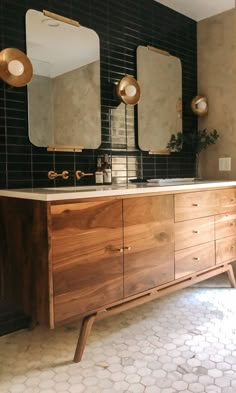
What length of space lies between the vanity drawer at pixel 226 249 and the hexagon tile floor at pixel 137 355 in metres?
0.32

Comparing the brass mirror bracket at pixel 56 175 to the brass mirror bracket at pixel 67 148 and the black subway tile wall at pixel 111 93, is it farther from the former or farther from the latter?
the brass mirror bracket at pixel 67 148

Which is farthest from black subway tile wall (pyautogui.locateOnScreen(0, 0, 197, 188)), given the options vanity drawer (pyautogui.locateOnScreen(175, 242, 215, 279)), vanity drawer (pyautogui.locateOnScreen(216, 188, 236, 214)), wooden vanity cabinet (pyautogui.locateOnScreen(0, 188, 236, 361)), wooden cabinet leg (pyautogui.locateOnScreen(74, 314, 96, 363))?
wooden cabinet leg (pyautogui.locateOnScreen(74, 314, 96, 363))

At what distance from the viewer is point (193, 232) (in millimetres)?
2078

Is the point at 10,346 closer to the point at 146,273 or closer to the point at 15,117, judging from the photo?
the point at 146,273

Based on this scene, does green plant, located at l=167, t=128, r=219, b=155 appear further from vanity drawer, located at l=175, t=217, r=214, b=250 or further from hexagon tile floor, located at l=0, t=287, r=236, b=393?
hexagon tile floor, located at l=0, t=287, r=236, b=393

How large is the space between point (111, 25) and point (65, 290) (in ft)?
5.65

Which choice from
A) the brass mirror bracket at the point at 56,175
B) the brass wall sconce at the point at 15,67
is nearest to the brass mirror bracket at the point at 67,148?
the brass mirror bracket at the point at 56,175

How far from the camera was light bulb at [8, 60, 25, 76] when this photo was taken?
1.73 meters

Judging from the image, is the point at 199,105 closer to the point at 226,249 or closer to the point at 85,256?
the point at 226,249

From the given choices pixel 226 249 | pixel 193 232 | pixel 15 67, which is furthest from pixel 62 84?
pixel 226 249

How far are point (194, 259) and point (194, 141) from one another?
3.60 ft

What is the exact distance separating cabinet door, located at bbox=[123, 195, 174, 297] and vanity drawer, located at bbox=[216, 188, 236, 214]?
51cm

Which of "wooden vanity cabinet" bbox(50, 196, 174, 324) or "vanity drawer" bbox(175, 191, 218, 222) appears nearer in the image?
"wooden vanity cabinet" bbox(50, 196, 174, 324)

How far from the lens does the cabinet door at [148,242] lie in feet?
5.59
